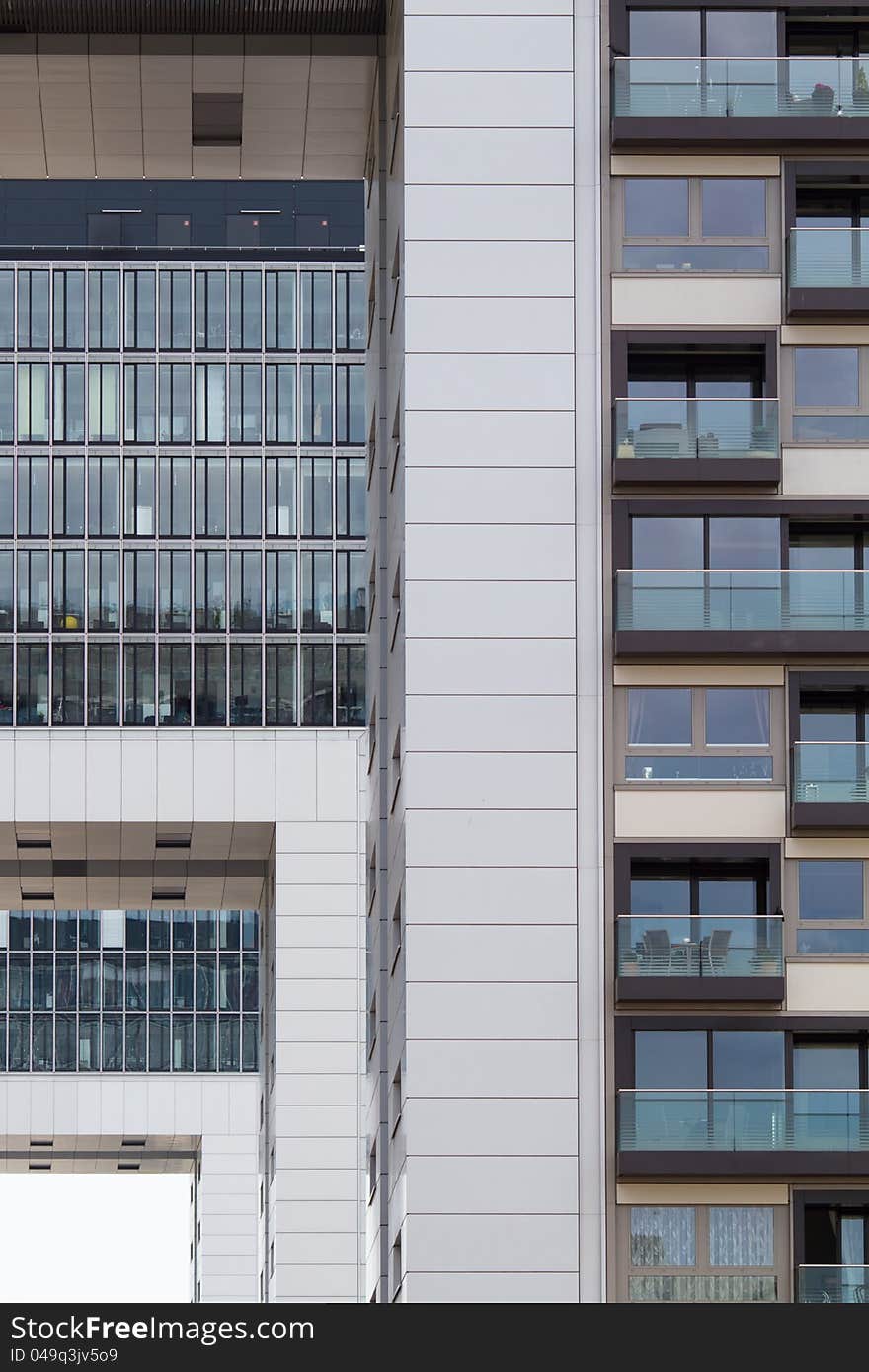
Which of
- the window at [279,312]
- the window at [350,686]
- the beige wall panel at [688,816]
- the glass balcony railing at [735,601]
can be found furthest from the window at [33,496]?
the beige wall panel at [688,816]

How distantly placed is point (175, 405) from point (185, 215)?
9181 mm

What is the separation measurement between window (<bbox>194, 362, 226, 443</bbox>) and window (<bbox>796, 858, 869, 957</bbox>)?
6690cm

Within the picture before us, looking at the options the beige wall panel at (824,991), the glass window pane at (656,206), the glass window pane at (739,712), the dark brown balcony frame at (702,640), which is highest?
the glass window pane at (656,206)

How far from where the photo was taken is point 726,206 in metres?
39.3

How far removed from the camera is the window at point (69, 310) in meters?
108

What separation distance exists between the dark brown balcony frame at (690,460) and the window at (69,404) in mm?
69872

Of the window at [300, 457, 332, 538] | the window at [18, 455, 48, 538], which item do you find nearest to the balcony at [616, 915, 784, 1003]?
the window at [300, 457, 332, 538]

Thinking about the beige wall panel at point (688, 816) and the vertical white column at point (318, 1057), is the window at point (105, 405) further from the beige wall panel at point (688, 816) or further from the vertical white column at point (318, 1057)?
the beige wall panel at point (688, 816)

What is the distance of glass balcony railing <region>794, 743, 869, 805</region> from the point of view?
37938mm

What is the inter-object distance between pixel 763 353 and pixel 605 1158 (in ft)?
41.6

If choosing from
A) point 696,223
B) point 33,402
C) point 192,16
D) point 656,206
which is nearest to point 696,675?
point 696,223

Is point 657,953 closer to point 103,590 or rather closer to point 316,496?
point 316,496

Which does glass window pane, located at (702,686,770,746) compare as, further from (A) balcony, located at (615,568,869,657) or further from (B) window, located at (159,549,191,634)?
(B) window, located at (159,549,191,634)

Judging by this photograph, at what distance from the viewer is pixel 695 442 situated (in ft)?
127
